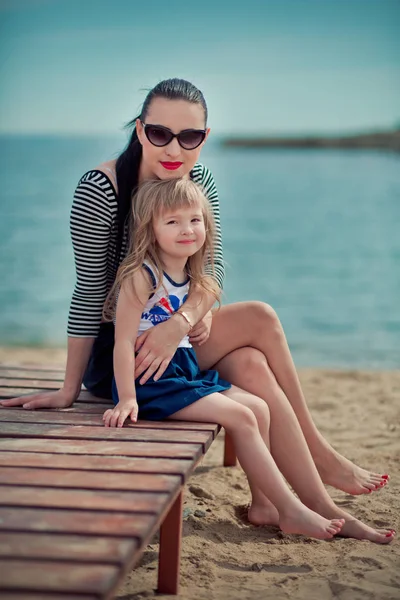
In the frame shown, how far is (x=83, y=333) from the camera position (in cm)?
315

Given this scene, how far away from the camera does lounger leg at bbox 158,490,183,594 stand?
251cm

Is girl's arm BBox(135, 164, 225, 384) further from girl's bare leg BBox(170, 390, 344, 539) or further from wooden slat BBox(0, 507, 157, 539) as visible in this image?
wooden slat BBox(0, 507, 157, 539)

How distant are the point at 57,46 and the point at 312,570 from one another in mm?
53165

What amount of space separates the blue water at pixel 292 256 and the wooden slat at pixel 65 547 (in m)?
1.92

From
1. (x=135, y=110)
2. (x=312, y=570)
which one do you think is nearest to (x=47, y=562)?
(x=312, y=570)

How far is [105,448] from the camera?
2.63 m

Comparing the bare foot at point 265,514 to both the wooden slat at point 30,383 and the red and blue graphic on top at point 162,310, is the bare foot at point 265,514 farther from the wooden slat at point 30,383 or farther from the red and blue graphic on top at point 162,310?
the wooden slat at point 30,383

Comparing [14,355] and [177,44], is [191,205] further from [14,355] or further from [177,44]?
[177,44]

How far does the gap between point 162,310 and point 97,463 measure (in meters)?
0.77

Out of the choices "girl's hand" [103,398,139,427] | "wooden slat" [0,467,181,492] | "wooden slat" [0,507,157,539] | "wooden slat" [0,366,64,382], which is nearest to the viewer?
"wooden slat" [0,507,157,539]

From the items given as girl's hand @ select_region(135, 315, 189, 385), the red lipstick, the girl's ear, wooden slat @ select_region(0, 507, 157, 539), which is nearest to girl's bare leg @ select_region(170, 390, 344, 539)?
girl's hand @ select_region(135, 315, 189, 385)

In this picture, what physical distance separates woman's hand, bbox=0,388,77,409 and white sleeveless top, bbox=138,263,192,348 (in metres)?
0.38

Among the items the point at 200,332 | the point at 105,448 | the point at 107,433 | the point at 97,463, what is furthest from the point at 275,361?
the point at 97,463

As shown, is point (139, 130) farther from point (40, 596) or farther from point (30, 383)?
point (40, 596)
